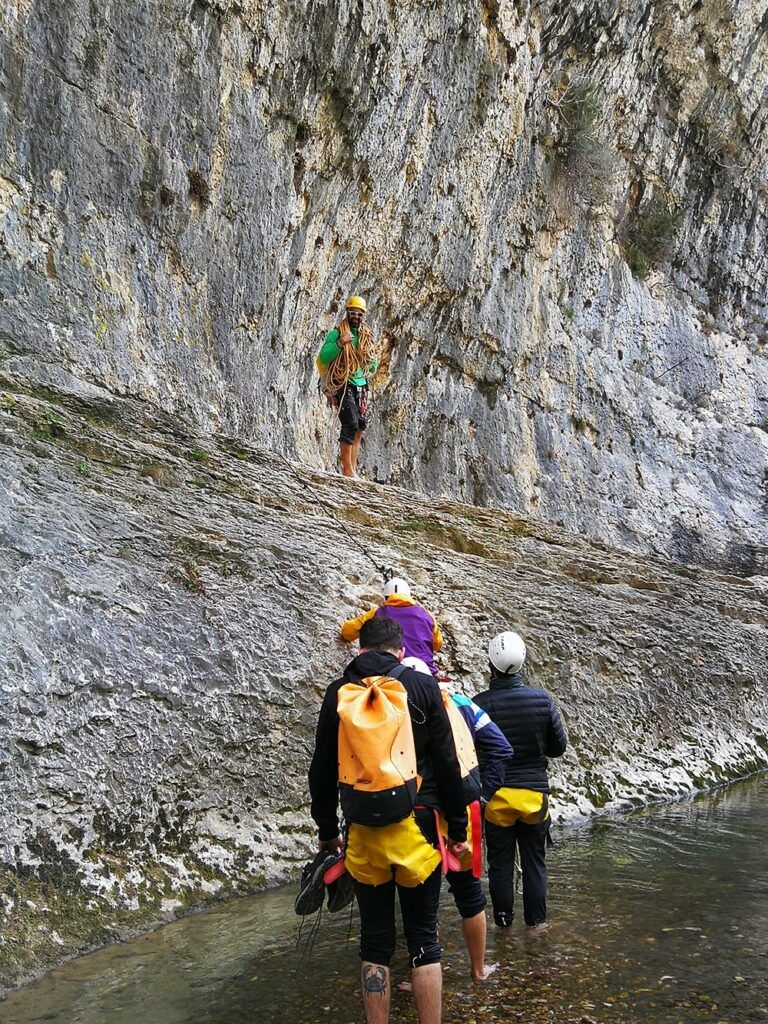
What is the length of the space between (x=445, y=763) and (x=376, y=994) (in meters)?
0.98

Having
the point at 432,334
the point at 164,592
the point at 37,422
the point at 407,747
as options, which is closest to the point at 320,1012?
the point at 407,747

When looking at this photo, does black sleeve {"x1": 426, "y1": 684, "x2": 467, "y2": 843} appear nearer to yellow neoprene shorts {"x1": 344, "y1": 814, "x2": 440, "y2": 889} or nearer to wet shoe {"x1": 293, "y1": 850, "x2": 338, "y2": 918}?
yellow neoprene shorts {"x1": 344, "y1": 814, "x2": 440, "y2": 889}

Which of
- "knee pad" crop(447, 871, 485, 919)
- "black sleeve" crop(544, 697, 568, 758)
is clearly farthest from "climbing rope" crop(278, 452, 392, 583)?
"knee pad" crop(447, 871, 485, 919)

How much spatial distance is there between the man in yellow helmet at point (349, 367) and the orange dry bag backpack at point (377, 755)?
813 cm

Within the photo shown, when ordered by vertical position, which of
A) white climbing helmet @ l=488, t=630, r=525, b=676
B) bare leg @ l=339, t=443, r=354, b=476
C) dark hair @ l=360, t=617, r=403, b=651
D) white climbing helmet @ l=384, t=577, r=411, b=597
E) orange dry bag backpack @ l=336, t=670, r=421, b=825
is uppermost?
bare leg @ l=339, t=443, r=354, b=476

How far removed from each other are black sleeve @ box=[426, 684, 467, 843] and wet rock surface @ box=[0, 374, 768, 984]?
2227 millimetres

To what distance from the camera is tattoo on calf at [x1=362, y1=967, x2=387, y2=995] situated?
13.0 ft

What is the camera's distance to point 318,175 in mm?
13656

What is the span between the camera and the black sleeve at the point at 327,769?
4.31 metres

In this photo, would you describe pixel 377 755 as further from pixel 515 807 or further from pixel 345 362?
pixel 345 362

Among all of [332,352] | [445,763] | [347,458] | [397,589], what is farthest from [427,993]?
[332,352]

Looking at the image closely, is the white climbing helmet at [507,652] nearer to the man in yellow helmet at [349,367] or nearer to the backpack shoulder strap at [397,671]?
the backpack shoulder strap at [397,671]

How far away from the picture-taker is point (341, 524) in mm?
9422

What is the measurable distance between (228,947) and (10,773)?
5.18ft
